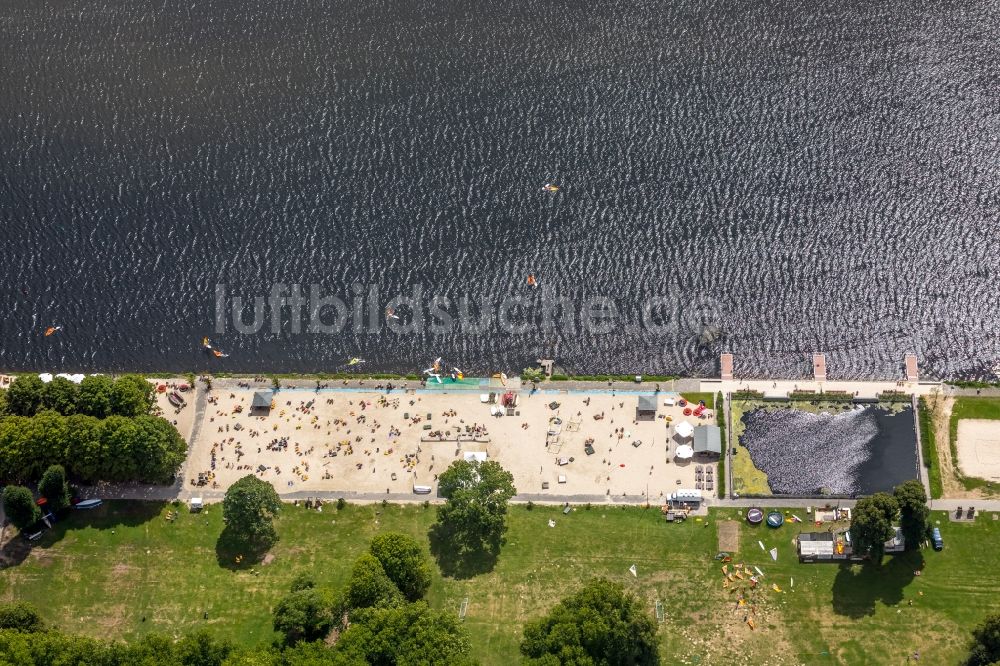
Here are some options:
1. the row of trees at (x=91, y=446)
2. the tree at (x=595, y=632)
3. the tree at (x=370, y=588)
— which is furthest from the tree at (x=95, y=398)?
the tree at (x=595, y=632)

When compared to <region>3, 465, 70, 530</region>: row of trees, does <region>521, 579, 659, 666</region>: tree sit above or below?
below

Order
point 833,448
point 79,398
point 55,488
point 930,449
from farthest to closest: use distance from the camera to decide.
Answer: point 79,398, point 55,488, point 833,448, point 930,449

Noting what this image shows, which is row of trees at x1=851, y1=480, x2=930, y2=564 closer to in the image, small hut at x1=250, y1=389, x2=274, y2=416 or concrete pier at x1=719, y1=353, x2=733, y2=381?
concrete pier at x1=719, y1=353, x2=733, y2=381

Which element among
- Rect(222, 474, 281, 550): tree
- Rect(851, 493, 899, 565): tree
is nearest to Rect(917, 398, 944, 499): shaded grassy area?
Rect(851, 493, 899, 565): tree

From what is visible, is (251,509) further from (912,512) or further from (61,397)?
(912,512)

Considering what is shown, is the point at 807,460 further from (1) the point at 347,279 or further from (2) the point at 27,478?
(2) the point at 27,478

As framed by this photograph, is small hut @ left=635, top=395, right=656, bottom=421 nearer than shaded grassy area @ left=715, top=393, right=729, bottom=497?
No

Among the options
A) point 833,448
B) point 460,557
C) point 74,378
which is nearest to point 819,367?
point 833,448

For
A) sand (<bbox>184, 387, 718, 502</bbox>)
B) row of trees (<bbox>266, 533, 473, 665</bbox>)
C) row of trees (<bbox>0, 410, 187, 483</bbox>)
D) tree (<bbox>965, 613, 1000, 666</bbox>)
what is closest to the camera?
tree (<bbox>965, 613, 1000, 666</bbox>)
